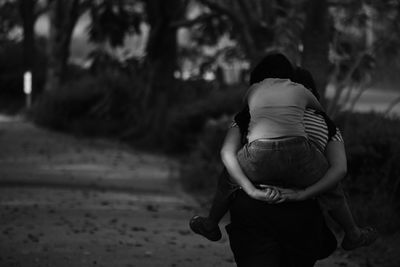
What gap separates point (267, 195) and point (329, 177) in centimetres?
34

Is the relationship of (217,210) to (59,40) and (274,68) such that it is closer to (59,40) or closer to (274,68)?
(274,68)

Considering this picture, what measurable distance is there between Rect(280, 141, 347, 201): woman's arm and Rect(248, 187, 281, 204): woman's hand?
0.12 feet

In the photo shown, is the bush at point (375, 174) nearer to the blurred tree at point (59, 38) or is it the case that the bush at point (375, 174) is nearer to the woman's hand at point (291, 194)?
the woman's hand at point (291, 194)

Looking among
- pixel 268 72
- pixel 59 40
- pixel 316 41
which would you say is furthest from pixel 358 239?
pixel 59 40

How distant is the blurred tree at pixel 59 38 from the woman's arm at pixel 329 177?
2121cm

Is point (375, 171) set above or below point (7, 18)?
above

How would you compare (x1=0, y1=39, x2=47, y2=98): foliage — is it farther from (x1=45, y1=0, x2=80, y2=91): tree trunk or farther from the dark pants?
the dark pants

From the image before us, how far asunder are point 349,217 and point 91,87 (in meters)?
17.7

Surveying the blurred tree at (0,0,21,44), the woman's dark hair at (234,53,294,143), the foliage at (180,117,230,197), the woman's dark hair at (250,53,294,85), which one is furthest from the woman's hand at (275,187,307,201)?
the blurred tree at (0,0,21,44)

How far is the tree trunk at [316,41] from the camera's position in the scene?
32.4ft

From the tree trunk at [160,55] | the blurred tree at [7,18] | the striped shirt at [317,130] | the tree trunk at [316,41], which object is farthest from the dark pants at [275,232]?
the blurred tree at [7,18]

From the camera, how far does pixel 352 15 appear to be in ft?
43.1

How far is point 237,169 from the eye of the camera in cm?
464

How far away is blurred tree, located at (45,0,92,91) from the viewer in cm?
2572
